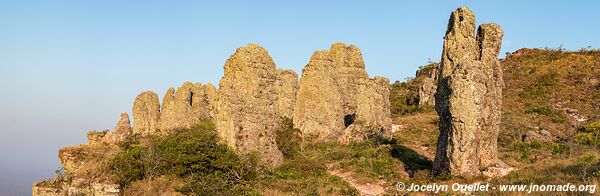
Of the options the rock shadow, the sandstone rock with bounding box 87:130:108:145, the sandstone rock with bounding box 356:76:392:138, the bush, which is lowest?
the rock shadow

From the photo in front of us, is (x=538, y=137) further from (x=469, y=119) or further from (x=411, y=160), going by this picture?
(x=469, y=119)

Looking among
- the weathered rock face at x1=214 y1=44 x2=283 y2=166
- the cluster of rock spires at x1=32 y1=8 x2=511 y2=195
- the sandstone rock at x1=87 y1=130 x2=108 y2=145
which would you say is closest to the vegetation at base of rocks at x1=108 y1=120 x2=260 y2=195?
the cluster of rock spires at x1=32 y1=8 x2=511 y2=195

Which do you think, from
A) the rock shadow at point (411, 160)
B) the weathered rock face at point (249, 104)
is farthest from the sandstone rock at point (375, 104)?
the weathered rock face at point (249, 104)

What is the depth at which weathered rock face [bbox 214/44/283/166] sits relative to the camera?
18719 millimetres

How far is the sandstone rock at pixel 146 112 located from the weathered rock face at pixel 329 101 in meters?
14.0

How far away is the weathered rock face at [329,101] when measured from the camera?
1228 inches

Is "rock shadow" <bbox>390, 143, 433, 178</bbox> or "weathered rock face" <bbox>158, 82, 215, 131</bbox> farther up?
"weathered rock face" <bbox>158, 82, 215, 131</bbox>

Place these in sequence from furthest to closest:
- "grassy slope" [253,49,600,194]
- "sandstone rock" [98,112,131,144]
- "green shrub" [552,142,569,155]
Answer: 1. "sandstone rock" [98,112,131,144]
2. "green shrub" [552,142,569,155]
3. "grassy slope" [253,49,600,194]

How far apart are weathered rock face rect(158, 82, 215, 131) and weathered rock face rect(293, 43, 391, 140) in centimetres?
922

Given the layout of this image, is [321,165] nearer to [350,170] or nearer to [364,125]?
[350,170]

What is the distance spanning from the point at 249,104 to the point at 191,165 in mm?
4062

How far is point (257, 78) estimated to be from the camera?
19.6 m

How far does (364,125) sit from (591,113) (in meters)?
20.2

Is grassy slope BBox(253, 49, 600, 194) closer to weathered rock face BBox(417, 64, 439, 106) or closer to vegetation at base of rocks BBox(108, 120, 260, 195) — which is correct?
vegetation at base of rocks BBox(108, 120, 260, 195)
